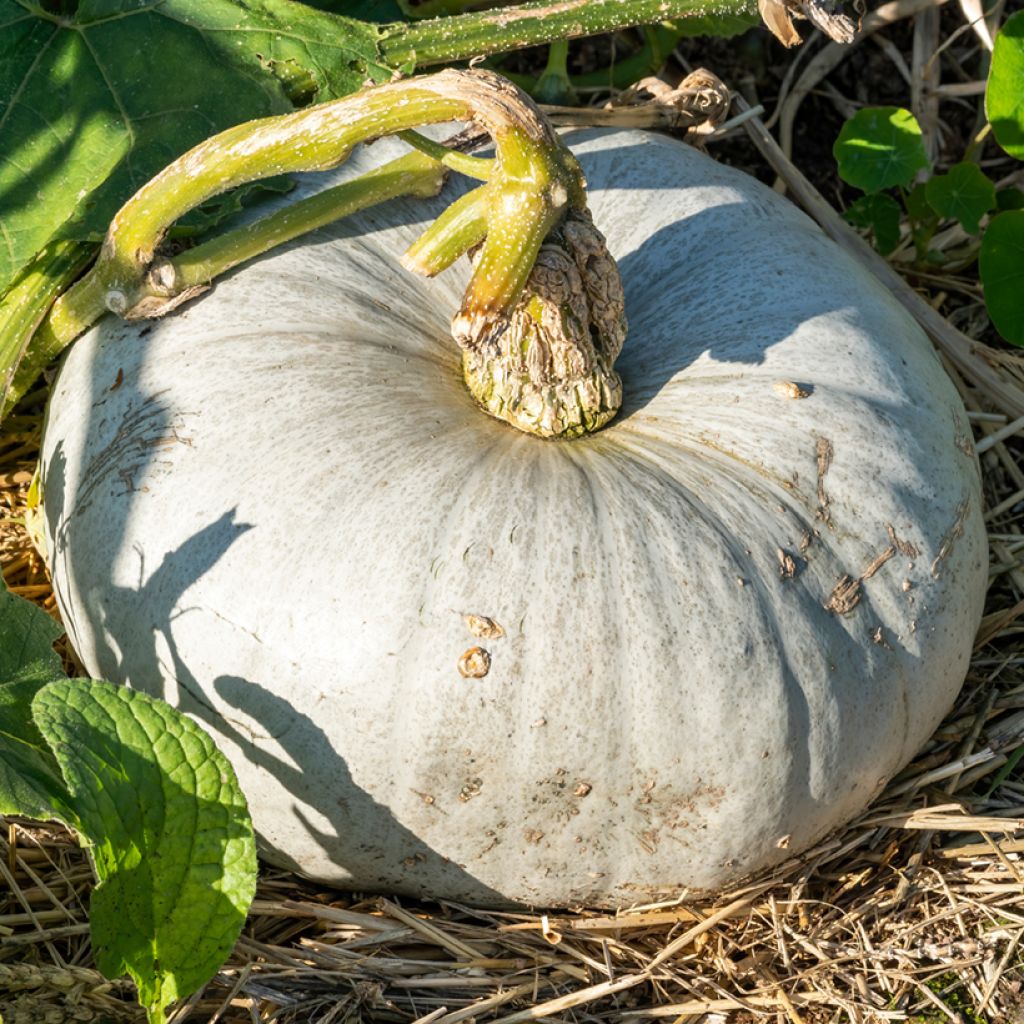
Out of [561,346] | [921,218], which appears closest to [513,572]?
[561,346]

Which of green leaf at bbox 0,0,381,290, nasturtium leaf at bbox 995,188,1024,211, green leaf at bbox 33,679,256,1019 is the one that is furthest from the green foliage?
nasturtium leaf at bbox 995,188,1024,211

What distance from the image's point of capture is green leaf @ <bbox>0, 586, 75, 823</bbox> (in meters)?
1.77

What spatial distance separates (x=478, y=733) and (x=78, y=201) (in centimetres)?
117

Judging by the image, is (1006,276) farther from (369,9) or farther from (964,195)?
(369,9)

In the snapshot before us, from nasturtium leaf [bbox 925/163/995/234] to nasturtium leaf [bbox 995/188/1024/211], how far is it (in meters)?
0.14

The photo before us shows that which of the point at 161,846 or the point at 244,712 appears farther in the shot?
the point at 244,712

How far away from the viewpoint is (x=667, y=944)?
2.22 meters

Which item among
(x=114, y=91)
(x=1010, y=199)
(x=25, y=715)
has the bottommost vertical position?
(x=1010, y=199)

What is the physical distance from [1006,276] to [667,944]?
5.31 ft

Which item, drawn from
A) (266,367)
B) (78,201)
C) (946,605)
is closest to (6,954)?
(266,367)

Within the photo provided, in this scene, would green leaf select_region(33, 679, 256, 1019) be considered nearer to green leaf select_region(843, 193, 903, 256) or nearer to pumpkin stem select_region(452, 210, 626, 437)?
pumpkin stem select_region(452, 210, 626, 437)

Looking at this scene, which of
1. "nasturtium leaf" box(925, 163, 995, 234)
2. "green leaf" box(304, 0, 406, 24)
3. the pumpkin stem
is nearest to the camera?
the pumpkin stem

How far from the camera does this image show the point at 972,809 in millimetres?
2453

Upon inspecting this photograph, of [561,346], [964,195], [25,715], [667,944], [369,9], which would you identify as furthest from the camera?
[964,195]
